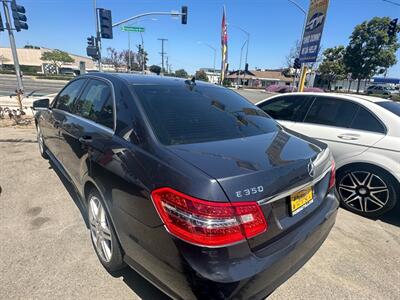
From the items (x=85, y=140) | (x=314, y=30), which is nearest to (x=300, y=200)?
(x=85, y=140)

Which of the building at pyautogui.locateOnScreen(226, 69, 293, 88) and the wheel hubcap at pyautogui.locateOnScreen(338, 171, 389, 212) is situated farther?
the building at pyautogui.locateOnScreen(226, 69, 293, 88)

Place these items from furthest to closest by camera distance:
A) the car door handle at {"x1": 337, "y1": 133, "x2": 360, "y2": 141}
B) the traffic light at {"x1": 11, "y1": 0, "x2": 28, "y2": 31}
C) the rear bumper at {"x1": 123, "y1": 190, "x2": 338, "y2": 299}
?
the traffic light at {"x1": 11, "y1": 0, "x2": 28, "y2": 31}, the car door handle at {"x1": 337, "y1": 133, "x2": 360, "y2": 141}, the rear bumper at {"x1": 123, "y1": 190, "x2": 338, "y2": 299}

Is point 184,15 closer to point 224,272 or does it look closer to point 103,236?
point 103,236

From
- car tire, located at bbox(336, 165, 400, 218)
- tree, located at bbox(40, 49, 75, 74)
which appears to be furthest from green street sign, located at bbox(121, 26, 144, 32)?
tree, located at bbox(40, 49, 75, 74)

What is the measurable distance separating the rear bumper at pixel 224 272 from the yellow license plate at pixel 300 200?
0.24 m

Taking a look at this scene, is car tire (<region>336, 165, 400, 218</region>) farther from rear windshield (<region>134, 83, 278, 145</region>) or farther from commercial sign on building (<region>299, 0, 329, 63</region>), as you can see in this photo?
commercial sign on building (<region>299, 0, 329, 63</region>)

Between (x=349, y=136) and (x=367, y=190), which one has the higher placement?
(x=349, y=136)

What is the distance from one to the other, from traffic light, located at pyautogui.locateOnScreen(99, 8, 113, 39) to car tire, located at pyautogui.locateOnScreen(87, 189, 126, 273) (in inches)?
620

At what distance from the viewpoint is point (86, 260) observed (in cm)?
255

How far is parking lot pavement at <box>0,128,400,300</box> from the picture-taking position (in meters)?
2.23

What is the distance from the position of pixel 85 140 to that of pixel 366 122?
12.0 feet

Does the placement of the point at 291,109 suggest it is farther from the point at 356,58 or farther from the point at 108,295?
the point at 356,58

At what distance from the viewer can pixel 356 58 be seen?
143 feet

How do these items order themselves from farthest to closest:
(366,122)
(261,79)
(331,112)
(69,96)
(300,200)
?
(261,79)
(331,112)
(366,122)
(69,96)
(300,200)
